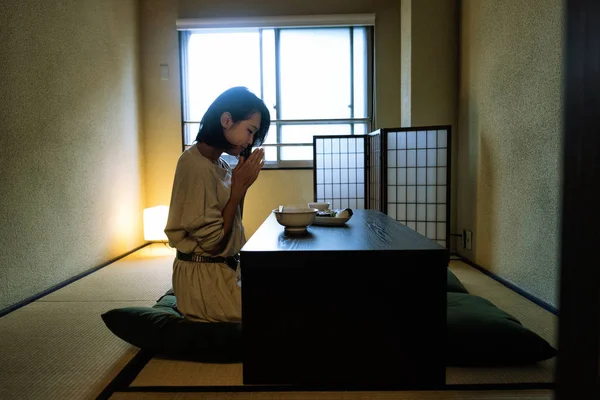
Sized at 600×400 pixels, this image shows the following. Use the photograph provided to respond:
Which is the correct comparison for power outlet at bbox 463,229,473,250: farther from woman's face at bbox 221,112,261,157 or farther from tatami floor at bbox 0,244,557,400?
woman's face at bbox 221,112,261,157

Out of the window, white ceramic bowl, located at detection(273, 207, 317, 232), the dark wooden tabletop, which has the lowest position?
the dark wooden tabletop

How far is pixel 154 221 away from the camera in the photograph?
5.06 m

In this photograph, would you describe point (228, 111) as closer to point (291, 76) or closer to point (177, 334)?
point (177, 334)

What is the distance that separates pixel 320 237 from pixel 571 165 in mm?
1356

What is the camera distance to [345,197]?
15.9ft

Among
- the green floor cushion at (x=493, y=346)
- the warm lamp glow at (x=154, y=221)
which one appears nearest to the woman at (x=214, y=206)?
the green floor cushion at (x=493, y=346)

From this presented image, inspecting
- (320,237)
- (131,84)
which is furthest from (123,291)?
(131,84)

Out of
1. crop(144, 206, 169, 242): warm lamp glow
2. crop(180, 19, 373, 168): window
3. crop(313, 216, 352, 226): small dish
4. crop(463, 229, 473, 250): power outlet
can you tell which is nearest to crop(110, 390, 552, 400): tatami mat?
crop(313, 216, 352, 226): small dish

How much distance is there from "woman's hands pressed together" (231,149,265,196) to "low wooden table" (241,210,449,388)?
450 millimetres

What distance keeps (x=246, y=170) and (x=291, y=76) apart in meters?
3.91

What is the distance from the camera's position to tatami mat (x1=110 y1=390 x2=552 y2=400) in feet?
5.11

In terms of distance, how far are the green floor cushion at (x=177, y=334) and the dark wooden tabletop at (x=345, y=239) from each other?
468mm

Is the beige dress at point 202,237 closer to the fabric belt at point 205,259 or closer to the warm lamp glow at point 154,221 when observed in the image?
the fabric belt at point 205,259

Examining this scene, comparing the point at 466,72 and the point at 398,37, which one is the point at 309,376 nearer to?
the point at 466,72
